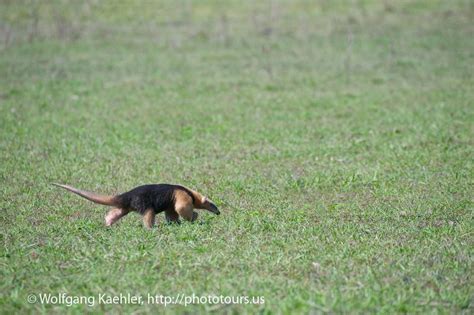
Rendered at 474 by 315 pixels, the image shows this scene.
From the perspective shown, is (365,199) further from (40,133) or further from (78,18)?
(78,18)

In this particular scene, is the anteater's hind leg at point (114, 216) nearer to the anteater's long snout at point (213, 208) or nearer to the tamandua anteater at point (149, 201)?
the tamandua anteater at point (149, 201)

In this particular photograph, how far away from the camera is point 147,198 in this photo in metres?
6.20

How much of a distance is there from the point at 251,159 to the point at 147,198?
3.28m

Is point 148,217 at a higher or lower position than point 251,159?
higher

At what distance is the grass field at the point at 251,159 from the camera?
495 centimetres

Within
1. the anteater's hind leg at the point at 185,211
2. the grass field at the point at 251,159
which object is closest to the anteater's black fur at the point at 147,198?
the anteater's hind leg at the point at 185,211

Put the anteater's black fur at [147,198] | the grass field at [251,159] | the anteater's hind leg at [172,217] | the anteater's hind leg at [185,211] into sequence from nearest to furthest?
the grass field at [251,159]
the anteater's black fur at [147,198]
the anteater's hind leg at [185,211]
the anteater's hind leg at [172,217]

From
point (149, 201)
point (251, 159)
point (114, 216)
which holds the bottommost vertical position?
point (251, 159)

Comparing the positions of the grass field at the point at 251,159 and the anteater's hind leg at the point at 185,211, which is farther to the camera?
the anteater's hind leg at the point at 185,211

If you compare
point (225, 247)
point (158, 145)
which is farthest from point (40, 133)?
point (225, 247)

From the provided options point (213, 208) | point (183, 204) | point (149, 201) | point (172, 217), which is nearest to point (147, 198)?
point (149, 201)

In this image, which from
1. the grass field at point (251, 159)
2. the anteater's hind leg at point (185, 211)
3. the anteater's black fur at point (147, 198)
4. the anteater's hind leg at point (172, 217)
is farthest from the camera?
the anteater's hind leg at point (172, 217)

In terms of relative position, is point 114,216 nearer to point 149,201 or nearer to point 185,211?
point 149,201

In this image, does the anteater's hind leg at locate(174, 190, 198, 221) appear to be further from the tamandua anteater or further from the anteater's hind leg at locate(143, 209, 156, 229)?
the anteater's hind leg at locate(143, 209, 156, 229)
